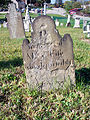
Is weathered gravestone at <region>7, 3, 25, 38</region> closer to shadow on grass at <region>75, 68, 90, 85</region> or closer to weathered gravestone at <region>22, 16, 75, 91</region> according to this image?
shadow on grass at <region>75, 68, 90, 85</region>

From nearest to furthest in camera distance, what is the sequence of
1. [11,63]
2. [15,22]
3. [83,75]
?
1. [83,75]
2. [11,63]
3. [15,22]

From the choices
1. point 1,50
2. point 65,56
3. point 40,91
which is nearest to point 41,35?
point 65,56

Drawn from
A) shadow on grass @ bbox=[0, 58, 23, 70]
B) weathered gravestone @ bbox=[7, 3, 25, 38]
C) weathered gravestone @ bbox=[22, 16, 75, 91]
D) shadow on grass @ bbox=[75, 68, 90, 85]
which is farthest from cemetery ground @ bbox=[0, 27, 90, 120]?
weathered gravestone @ bbox=[7, 3, 25, 38]

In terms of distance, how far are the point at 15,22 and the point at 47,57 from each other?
6.25 m

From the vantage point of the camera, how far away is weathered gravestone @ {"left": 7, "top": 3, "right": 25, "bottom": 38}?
8328 millimetres

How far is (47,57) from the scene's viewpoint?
290 cm

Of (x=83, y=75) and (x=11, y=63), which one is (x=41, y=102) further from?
(x=11, y=63)

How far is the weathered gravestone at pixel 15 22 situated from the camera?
833 cm

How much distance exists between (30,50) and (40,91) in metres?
0.92

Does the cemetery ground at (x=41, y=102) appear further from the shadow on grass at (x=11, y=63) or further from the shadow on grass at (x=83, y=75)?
the shadow on grass at (x=11, y=63)

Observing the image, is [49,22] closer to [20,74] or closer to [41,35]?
[41,35]

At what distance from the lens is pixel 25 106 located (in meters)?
2.67

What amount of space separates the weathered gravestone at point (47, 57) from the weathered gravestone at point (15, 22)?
592cm

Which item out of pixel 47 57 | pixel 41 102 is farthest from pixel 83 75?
pixel 41 102
